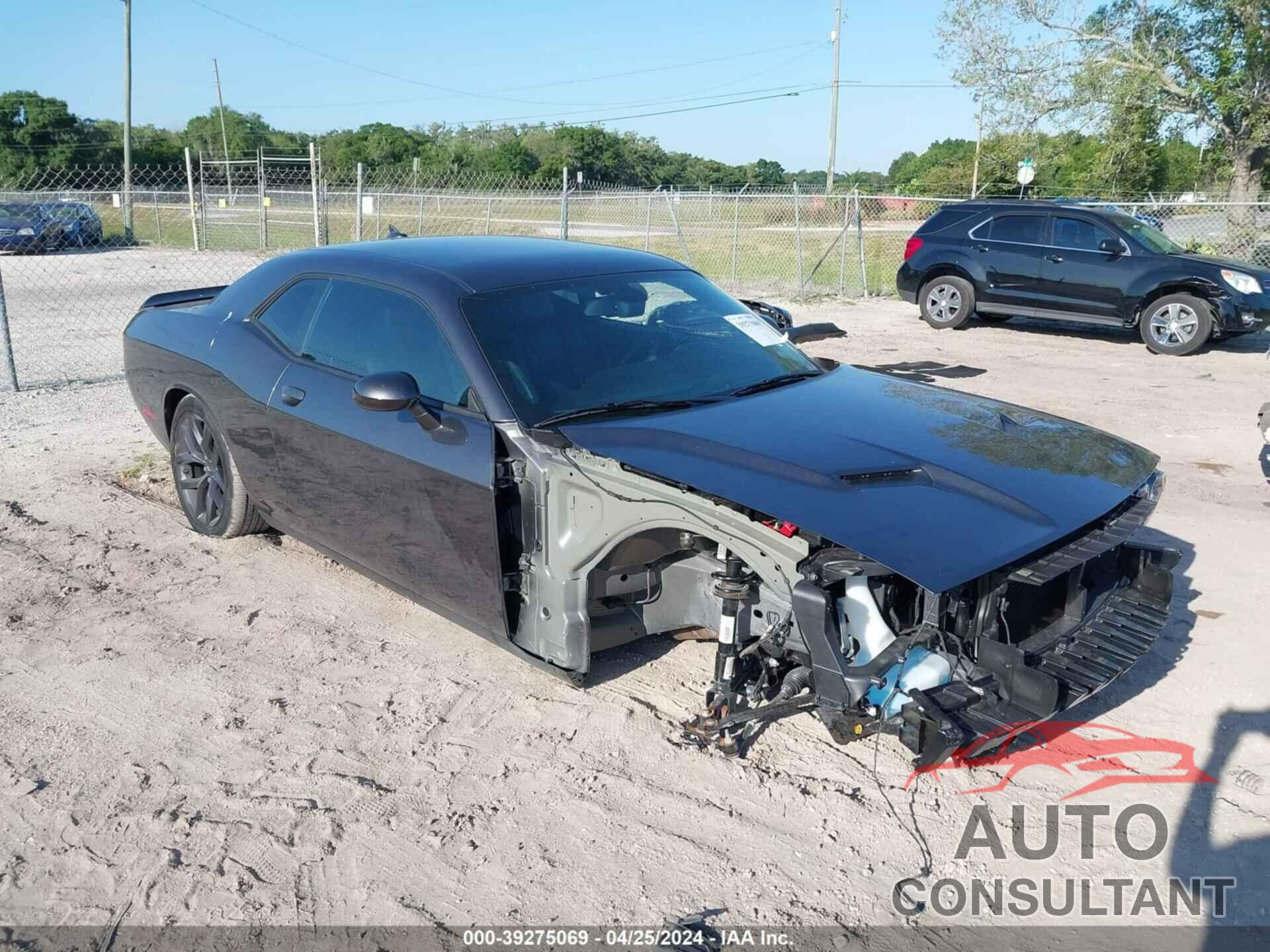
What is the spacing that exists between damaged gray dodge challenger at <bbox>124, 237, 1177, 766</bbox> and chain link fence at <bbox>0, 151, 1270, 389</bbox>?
547 centimetres

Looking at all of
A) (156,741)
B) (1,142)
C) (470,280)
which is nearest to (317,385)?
(470,280)

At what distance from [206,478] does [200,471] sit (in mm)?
149

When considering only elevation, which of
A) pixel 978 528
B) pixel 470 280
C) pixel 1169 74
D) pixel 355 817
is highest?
pixel 1169 74

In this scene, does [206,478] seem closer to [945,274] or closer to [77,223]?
[945,274]

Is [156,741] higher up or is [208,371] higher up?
[208,371]

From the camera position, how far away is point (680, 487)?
3.16 metres

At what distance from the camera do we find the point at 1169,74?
21.8 m

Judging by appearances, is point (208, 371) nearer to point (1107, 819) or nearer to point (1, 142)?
point (1107, 819)

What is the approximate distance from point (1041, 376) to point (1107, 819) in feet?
25.4

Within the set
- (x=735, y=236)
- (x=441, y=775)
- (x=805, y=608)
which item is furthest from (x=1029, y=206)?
(x=441, y=775)

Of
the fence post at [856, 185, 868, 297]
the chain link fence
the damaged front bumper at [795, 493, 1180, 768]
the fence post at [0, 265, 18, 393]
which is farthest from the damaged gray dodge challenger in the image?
the fence post at [856, 185, 868, 297]

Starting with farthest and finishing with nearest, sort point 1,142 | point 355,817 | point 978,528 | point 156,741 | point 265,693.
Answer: point 1,142 < point 265,693 < point 156,741 < point 355,817 < point 978,528

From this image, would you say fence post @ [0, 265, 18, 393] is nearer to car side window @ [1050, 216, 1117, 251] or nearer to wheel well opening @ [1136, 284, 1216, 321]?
car side window @ [1050, 216, 1117, 251]

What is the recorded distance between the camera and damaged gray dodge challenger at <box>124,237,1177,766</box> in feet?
9.57
